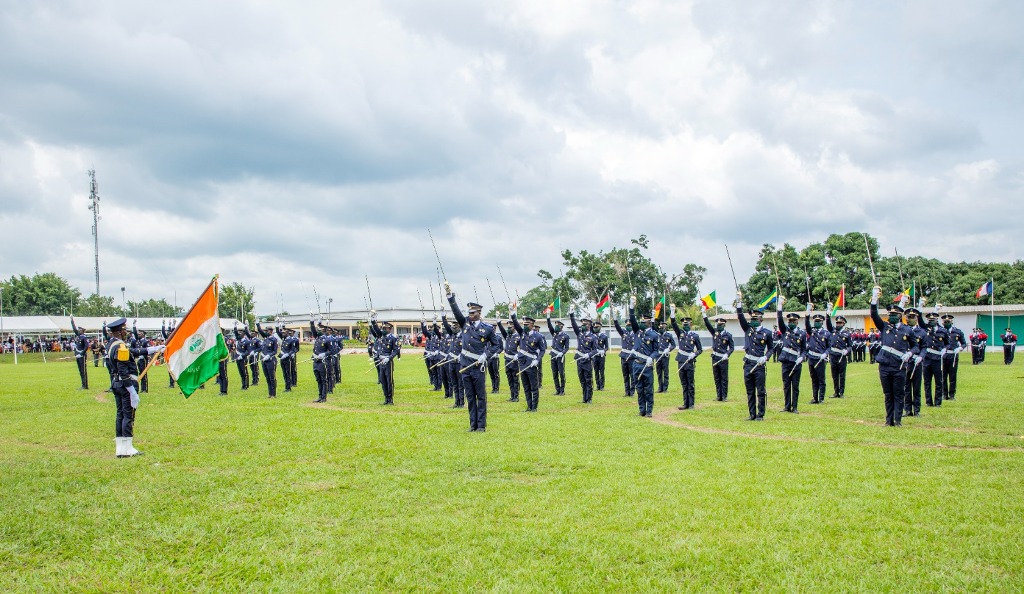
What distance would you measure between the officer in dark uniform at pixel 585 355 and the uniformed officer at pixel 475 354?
190 inches

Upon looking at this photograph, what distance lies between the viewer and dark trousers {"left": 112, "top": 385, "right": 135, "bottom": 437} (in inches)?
415

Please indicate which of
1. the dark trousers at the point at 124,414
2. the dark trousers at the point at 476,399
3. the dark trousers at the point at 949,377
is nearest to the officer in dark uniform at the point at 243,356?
the dark trousers at the point at 124,414

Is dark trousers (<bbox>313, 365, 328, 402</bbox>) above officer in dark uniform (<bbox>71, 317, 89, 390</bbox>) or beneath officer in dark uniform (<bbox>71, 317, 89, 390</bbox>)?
beneath

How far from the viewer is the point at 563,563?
5.65m

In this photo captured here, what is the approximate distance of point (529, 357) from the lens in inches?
679

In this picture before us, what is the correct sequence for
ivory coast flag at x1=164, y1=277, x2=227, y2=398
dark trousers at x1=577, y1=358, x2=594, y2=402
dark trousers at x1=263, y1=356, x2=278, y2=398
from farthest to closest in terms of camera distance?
dark trousers at x1=263, y1=356, x2=278, y2=398
dark trousers at x1=577, y1=358, x2=594, y2=402
ivory coast flag at x1=164, y1=277, x2=227, y2=398

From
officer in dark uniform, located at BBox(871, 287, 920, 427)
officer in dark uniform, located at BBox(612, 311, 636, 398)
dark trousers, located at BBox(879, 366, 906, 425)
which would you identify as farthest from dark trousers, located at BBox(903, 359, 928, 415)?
officer in dark uniform, located at BBox(612, 311, 636, 398)

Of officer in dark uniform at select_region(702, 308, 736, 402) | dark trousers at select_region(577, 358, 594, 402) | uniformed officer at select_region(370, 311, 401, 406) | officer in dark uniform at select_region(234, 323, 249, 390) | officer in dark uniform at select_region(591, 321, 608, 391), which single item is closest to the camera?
officer in dark uniform at select_region(702, 308, 736, 402)

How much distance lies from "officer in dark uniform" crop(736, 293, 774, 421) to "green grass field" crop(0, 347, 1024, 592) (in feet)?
1.89

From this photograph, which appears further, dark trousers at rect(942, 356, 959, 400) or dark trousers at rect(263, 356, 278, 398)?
dark trousers at rect(263, 356, 278, 398)

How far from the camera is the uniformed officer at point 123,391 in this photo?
34.7ft

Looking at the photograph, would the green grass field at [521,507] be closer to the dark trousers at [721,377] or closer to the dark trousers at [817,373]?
the dark trousers at [817,373]

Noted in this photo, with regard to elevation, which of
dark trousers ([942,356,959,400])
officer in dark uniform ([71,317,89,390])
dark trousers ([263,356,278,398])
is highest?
officer in dark uniform ([71,317,89,390])

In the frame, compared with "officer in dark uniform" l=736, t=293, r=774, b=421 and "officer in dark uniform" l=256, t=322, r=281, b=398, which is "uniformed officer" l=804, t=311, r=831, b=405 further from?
"officer in dark uniform" l=256, t=322, r=281, b=398
